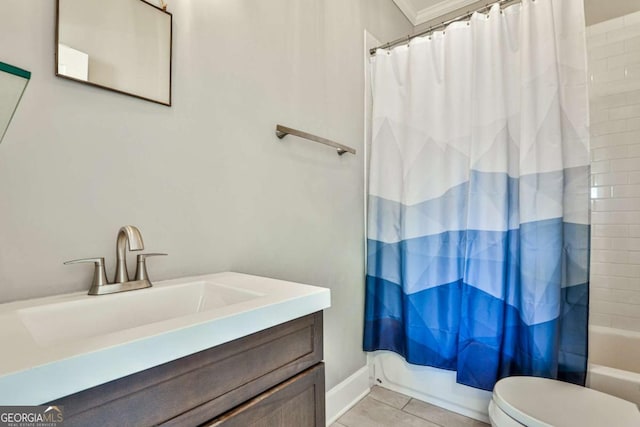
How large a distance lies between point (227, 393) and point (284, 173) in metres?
0.95

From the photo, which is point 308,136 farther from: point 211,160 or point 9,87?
point 9,87

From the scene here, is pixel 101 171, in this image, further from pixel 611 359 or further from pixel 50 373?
pixel 611 359

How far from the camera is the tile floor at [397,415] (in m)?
1.59

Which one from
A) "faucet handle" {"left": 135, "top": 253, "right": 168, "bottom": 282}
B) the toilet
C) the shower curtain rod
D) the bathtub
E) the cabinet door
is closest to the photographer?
the cabinet door

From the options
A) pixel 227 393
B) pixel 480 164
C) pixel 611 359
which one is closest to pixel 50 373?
pixel 227 393

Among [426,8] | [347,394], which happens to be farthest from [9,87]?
[426,8]

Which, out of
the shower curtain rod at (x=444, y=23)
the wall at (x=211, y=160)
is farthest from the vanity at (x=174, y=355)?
the shower curtain rod at (x=444, y=23)

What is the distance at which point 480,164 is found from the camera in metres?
1.54

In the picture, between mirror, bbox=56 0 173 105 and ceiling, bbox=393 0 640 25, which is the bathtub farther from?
mirror, bbox=56 0 173 105

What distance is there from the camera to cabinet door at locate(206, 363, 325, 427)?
0.66m

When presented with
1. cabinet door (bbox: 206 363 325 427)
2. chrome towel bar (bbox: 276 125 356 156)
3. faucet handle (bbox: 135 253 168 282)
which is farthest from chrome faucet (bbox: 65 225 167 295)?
chrome towel bar (bbox: 276 125 356 156)

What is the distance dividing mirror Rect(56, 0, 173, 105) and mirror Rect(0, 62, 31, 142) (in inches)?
11.6

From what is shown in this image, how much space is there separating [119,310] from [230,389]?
0.37 meters

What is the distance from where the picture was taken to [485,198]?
1.52 m
